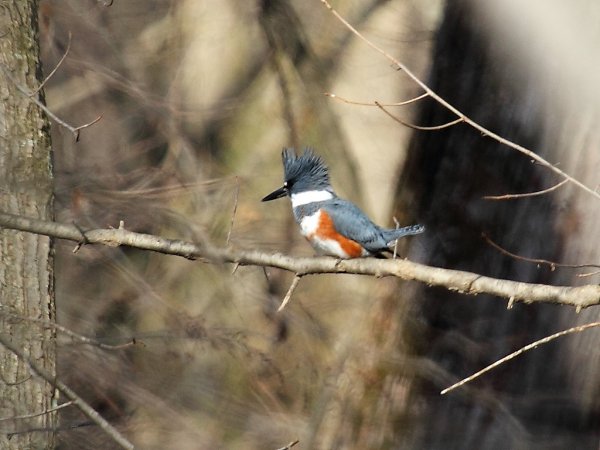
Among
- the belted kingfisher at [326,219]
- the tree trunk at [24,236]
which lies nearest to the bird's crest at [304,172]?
the belted kingfisher at [326,219]

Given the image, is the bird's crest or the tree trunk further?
the bird's crest

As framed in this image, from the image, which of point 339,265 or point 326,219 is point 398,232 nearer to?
point 326,219

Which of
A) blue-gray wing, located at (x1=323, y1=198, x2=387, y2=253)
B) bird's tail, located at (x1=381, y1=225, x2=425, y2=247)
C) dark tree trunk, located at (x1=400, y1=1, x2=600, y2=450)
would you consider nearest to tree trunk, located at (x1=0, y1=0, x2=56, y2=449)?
blue-gray wing, located at (x1=323, y1=198, x2=387, y2=253)

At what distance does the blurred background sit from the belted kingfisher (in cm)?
133

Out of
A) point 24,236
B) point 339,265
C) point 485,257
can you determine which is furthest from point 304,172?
point 485,257

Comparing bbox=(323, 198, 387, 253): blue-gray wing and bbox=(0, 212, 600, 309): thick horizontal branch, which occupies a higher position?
bbox=(323, 198, 387, 253): blue-gray wing

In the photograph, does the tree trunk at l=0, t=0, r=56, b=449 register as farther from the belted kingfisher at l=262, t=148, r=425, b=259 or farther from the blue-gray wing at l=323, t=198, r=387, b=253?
the blue-gray wing at l=323, t=198, r=387, b=253

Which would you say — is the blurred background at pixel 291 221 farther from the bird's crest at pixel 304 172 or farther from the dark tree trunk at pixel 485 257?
the bird's crest at pixel 304 172

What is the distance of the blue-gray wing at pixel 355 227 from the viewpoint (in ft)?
9.48

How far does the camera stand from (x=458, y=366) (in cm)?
477

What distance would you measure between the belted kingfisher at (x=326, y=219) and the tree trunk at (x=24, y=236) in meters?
0.77

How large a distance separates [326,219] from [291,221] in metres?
2.08

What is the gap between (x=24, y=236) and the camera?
3.04 metres

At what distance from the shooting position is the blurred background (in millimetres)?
4559
